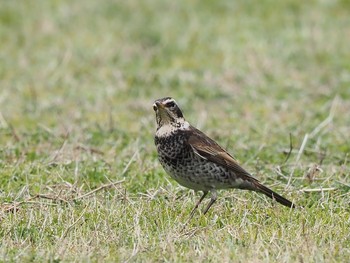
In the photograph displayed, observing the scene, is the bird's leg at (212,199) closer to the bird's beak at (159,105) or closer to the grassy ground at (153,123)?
the grassy ground at (153,123)

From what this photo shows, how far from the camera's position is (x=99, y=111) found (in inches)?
443

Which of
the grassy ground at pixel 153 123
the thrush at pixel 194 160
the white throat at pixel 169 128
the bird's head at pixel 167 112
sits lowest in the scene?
the grassy ground at pixel 153 123

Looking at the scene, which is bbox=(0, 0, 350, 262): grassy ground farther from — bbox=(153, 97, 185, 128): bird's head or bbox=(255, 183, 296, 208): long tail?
bbox=(153, 97, 185, 128): bird's head

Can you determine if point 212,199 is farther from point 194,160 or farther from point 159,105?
point 159,105

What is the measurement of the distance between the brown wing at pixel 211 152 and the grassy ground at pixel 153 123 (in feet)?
0.81

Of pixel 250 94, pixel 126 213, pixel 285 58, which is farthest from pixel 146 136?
pixel 285 58

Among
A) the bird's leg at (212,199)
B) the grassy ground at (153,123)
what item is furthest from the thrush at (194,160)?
the grassy ground at (153,123)

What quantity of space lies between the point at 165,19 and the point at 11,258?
9.21 metres

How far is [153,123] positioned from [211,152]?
3.46 metres

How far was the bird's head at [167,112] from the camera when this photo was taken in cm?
718

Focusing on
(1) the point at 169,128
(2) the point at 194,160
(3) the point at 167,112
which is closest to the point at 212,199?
(2) the point at 194,160

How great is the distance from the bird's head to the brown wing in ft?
0.53

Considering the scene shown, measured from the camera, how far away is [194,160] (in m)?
7.09

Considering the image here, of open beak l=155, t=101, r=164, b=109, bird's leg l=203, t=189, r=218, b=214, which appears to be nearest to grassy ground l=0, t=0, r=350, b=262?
bird's leg l=203, t=189, r=218, b=214
